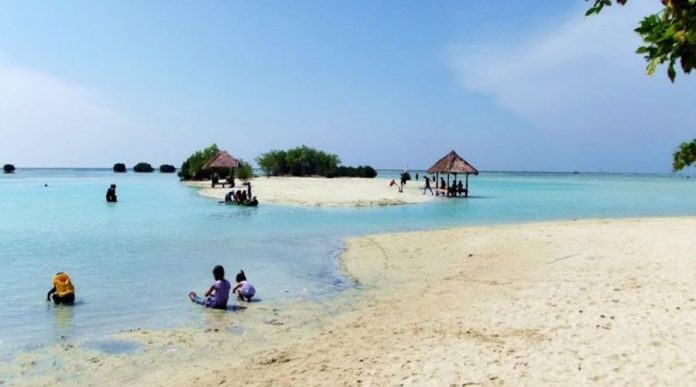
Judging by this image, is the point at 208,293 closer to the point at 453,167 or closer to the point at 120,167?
the point at 453,167

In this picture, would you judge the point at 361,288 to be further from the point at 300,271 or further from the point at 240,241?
the point at 240,241

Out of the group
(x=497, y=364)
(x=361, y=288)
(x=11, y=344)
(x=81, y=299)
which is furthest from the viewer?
(x=361, y=288)

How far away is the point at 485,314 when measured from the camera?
29.5ft

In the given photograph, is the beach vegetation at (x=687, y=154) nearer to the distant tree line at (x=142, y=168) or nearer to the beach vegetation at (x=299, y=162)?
the beach vegetation at (x=299, y=162)

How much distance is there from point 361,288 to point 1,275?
884cm

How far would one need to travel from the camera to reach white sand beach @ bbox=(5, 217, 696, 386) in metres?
6.26

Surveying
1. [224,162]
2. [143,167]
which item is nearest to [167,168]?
[143,167]

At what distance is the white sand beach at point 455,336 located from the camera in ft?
20.5

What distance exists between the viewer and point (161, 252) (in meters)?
17.0

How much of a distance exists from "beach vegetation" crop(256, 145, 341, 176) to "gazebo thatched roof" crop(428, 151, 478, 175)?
123 ft

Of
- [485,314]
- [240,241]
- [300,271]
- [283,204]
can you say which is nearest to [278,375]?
[485,314]

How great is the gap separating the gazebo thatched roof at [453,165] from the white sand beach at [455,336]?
3028cm

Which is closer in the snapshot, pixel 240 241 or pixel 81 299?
pixel 81 299

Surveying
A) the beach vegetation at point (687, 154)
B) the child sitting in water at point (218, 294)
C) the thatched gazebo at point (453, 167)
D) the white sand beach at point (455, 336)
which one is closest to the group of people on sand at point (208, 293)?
the child sitting in water at point (218, 294)
